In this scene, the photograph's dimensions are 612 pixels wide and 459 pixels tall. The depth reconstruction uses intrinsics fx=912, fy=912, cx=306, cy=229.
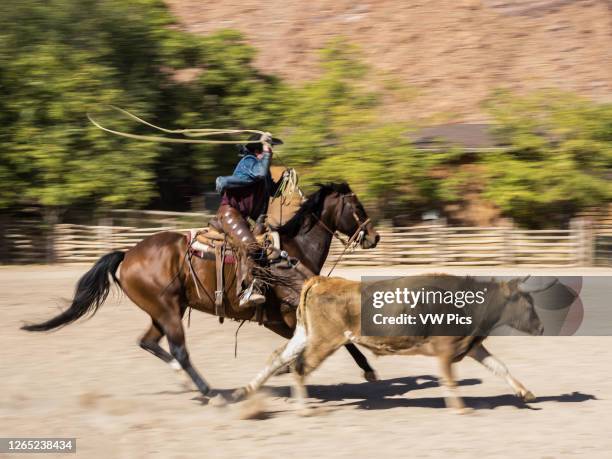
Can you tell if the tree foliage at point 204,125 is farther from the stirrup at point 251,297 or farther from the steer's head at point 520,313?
the steer's head at point 520,313

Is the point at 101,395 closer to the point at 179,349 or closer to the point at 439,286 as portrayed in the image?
the point at 179,349

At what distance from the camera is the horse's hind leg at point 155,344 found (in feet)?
33.1

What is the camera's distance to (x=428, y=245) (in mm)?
23750

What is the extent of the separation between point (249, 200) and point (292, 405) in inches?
94.1

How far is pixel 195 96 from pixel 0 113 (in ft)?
20.2

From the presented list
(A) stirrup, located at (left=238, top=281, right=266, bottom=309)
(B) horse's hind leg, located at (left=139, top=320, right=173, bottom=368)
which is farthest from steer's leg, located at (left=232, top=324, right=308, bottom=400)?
(B) horse's hind leg, located at (left=139, top=320, right=173, bottom=368)

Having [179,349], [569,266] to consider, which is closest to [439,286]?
[179,349]

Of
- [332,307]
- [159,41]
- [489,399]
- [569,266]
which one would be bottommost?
[569,266]

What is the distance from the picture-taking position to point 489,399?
9.48 metres

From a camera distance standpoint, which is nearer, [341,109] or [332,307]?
[332,307]

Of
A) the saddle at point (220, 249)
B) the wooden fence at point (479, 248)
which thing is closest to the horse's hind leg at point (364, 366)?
the saddle at point (220, 249)

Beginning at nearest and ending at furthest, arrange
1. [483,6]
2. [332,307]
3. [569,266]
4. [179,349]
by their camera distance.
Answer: [332,307]
[179,349]
[569,266]
[483,6]

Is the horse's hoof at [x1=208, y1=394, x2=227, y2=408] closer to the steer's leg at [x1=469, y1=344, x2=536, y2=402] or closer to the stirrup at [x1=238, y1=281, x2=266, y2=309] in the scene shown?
the stirrup at [x1=238, y1=281, x2=266, y2=309]

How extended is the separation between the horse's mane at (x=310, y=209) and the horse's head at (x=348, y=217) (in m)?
0.04
